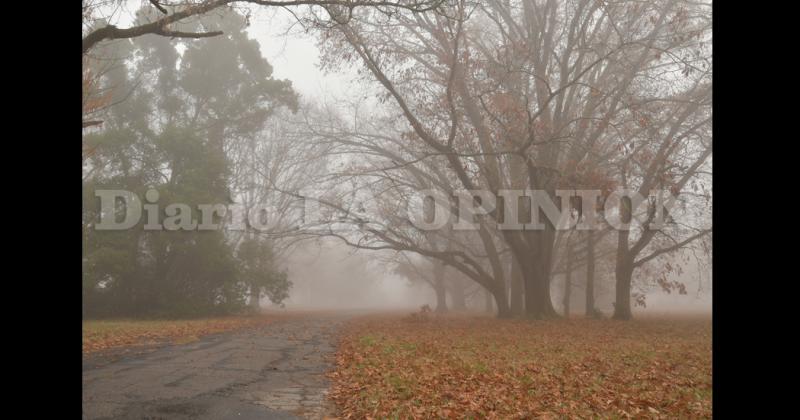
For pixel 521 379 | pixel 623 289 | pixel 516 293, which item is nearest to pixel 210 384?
pixel 521 379

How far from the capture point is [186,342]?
36.3 feet

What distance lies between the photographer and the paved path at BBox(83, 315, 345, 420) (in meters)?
4.87

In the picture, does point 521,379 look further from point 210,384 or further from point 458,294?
point 458,294

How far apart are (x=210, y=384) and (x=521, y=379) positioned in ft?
12.1

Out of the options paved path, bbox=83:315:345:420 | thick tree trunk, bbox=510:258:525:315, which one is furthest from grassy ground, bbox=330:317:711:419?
thick tree trunk, bbox=510:258:525:315

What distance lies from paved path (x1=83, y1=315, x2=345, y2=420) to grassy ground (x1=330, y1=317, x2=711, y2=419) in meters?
0.44

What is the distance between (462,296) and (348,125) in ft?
72.1

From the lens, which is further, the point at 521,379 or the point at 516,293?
the point at 516,293

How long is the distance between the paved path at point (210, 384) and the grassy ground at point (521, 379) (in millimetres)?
440

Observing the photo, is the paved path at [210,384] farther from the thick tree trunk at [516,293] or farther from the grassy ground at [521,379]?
the thick tree trunk at [516,293]

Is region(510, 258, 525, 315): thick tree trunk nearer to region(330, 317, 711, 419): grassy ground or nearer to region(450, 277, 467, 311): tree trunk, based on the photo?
region(330, 317, 711, 419): grassy ground

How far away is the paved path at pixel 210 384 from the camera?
4867mm

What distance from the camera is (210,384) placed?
6.11 m
